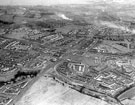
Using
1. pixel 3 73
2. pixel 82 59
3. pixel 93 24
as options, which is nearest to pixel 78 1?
pixel 93 24

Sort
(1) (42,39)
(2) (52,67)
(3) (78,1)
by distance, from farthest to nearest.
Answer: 1. (3) (78,1)
2. (1) (42,39)
3. (2) (52,67)

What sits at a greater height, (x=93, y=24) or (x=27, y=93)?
(x=93, y=24)

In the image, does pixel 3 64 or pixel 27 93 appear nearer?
pixel 27 93

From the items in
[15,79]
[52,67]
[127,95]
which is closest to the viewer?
[127,95]

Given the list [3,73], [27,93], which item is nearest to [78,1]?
[3,73]

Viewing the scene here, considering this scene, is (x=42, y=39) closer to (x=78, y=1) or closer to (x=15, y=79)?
(x=15, y=79)

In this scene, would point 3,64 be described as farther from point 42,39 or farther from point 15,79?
point 42,39
